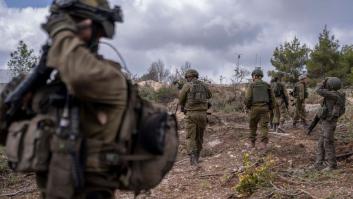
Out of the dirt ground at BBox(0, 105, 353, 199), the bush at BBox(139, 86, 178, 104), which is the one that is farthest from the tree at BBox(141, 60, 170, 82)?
the dirt ground at BBox(0, 105, 353, 199)

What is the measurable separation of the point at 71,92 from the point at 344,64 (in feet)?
Result: 99.3

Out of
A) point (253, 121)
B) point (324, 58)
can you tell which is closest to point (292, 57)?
point (324, 58)

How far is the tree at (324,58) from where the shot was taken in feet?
108

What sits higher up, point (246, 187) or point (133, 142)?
point (133, 142)

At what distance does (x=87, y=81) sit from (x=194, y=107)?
26.0 ft

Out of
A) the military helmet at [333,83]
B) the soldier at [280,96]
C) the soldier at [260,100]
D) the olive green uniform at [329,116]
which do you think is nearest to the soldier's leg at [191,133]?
the soldier at [260,100]

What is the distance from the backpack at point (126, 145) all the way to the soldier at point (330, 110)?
678cm

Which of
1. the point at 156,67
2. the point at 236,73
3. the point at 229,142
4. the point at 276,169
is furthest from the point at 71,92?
the point at 156,67

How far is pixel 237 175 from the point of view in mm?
9086

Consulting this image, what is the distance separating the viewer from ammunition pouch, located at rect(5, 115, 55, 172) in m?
3.11

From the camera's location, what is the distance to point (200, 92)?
10.7m

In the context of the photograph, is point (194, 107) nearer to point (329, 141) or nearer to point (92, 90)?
point (329, 141)

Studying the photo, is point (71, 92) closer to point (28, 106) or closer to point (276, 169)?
point (28, 106)

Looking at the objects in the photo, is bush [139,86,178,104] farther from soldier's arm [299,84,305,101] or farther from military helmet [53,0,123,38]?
military helmet [53,0,123,38]
